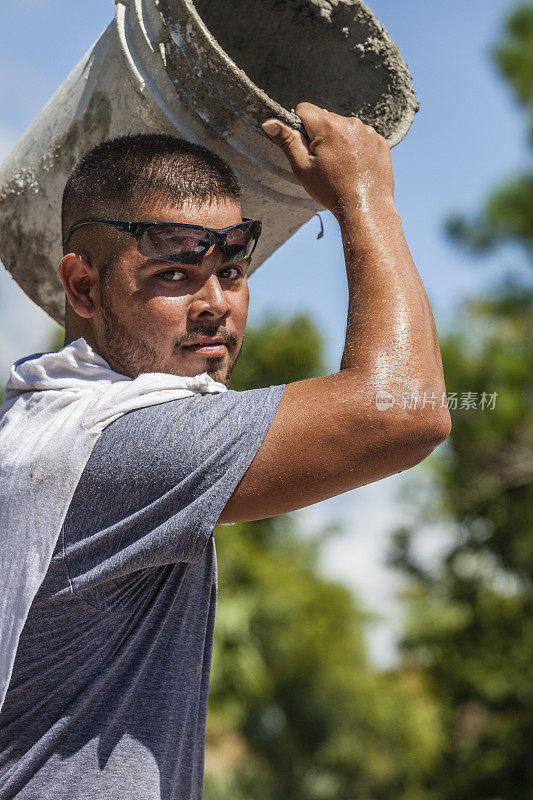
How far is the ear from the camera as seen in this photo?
163 cm

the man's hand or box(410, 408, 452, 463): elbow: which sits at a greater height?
the man's hand

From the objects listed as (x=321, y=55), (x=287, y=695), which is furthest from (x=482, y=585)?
(x=321, y=55)

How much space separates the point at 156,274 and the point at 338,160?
415 mm

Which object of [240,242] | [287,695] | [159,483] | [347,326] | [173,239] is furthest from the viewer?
[287,695]

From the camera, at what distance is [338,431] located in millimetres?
1284

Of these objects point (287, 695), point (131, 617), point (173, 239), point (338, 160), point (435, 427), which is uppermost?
point (338, 160)

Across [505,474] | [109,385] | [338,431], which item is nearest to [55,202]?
[109,385]

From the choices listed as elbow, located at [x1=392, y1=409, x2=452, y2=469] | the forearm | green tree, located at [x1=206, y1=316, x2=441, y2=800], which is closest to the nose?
the forearm

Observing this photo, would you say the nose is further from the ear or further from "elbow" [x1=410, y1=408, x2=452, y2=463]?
"elbow" [x1=410, y1=408, x2=452, y2=463]

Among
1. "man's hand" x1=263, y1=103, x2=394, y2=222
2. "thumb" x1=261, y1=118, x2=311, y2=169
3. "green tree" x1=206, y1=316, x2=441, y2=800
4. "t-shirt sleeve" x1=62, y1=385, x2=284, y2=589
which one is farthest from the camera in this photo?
"green tree" x1=206, y1=316, x2=441, y2=800

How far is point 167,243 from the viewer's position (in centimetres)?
154

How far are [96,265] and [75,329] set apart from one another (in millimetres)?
183

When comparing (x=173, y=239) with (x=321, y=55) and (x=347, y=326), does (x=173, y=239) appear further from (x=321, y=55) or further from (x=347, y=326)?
(x=321, y=55)

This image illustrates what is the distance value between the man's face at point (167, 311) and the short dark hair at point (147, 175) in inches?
1.7
